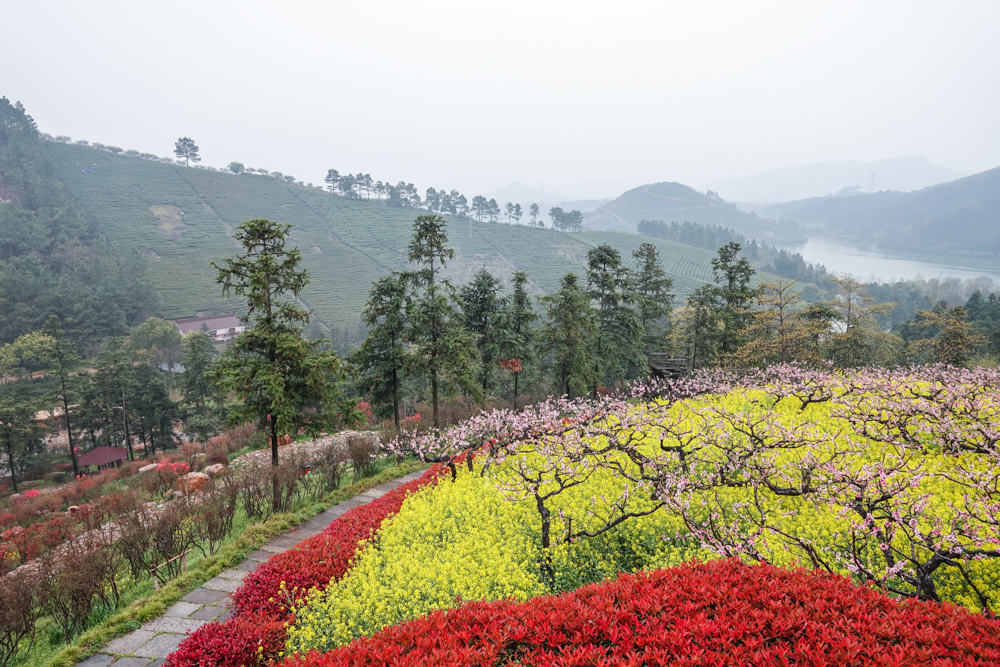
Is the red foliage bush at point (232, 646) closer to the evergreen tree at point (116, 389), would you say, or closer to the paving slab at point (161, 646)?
the paving slab at point (161, 646)

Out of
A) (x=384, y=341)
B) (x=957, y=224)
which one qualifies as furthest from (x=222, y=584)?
(x=957, y=224)

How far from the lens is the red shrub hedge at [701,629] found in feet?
9.57

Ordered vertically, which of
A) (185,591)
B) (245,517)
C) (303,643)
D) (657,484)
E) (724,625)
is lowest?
(245,517)

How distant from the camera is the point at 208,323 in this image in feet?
222

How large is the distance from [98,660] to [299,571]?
2.43m

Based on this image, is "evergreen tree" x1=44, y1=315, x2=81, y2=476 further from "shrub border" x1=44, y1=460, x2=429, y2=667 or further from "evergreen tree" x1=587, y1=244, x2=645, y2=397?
"evergreen tree" x1=587, y1=244, x2=645, y2=397

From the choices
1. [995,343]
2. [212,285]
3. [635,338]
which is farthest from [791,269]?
[212,285]

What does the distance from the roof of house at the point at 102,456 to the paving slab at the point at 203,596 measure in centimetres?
3146

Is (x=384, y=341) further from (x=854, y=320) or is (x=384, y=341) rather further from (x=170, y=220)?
(x=170, y=220)

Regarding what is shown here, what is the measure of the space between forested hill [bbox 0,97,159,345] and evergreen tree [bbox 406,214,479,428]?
57.2m

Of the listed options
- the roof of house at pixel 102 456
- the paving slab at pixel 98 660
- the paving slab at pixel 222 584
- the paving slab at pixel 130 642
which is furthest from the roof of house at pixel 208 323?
the paving slab at pixel 98 660

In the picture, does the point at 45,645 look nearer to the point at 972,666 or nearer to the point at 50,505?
the point at 972,666

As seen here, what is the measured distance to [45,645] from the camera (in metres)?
6.97

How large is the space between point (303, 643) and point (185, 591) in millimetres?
3541
